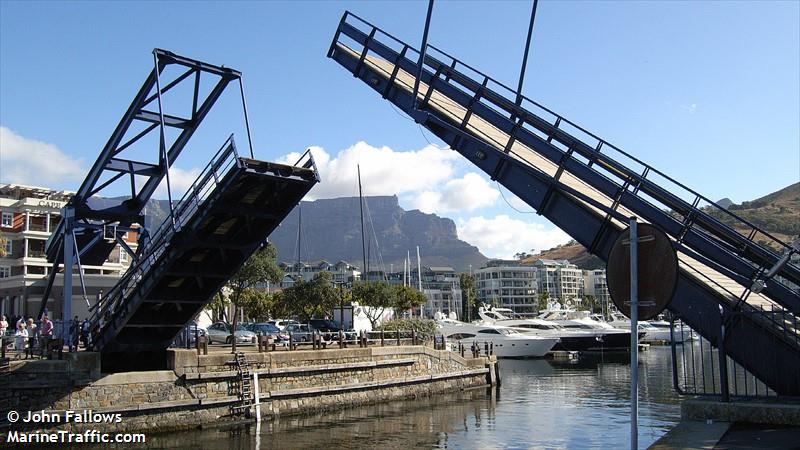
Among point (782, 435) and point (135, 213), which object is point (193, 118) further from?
point (782, 435)

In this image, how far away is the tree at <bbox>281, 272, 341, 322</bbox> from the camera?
61.4 m

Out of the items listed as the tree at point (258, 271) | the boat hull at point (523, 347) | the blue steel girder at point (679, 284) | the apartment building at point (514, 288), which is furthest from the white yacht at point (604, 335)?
the apartment building at point (514, 288)

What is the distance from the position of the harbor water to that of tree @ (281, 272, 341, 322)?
2685cm

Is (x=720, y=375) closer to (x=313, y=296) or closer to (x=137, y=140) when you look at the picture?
(x=137, y=140)

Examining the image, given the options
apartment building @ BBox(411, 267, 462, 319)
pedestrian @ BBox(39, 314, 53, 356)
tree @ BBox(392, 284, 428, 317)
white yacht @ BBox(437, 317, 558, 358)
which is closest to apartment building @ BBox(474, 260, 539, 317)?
apartment building @ BBox(411, 267, 462, 319)

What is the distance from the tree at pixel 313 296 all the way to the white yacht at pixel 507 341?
11699 millimetres

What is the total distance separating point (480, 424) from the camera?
984 inches

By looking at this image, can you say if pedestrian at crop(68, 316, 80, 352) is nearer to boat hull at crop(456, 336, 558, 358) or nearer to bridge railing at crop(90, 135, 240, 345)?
bridge railing at crop(90, 135, 240, 345)

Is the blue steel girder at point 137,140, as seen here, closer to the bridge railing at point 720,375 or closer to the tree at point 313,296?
the bridge railing at point 720,375

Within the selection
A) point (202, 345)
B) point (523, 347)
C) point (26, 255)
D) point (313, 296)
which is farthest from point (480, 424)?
point (26, 255)

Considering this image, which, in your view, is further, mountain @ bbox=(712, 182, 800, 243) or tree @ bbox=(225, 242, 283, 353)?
mountain @ bbox=(712, 182, 800, 243)

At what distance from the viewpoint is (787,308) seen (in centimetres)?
1325

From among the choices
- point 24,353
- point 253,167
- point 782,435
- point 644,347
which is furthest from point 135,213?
point 644,347

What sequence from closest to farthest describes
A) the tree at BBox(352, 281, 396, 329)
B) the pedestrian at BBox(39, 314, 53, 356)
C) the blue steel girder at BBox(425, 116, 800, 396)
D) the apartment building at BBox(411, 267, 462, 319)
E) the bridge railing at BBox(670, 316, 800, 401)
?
1. the bridge railing at BBox(670, 316, 800, 401)
2. the blue steel girder at BBox(425, 116, 800, 396)
3. the pedestrian at BBox(39, 314, 53, 356)
4. the tree at BBox(352, 281, 396, 329)
5. the apartment building at BBox(411, 267, 462, 319)
